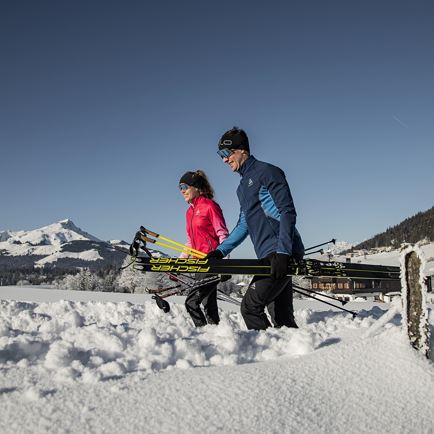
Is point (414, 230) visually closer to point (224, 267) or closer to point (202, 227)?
point (202, 227)

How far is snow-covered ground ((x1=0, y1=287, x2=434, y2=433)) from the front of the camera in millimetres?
2230

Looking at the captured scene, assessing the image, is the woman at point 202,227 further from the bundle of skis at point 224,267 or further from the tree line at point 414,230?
the tree line at point 414,230

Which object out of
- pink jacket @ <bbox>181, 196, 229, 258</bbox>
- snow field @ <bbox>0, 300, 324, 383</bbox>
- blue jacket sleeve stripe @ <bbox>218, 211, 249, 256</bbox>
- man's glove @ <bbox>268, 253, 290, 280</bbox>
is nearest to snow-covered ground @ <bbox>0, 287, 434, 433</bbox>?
snow field @ <bbox>0, 300, 324, 383</bbox>

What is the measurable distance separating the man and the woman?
4.52 ft

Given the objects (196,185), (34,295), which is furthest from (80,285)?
(196,185)

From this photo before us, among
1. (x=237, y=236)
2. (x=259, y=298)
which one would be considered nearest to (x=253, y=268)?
(x=259, y=298)

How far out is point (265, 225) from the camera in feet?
15.6

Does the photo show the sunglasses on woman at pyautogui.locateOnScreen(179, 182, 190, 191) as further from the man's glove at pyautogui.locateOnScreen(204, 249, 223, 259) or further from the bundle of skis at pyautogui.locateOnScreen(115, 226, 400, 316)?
the man's glove at pyautogui.locateOnScreen(204, 249, 223, 259)

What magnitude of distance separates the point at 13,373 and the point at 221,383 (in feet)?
4.35

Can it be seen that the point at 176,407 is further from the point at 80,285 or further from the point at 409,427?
the point at 80,285

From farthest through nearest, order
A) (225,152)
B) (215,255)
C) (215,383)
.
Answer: (215,255)
(225,152)
(215,383)

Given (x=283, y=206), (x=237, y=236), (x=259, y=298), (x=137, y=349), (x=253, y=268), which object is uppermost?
(x=283, y=206)

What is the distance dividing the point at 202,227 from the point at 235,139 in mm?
1936

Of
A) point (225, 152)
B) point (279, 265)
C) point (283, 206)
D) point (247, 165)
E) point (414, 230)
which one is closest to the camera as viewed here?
point (279, 265)
